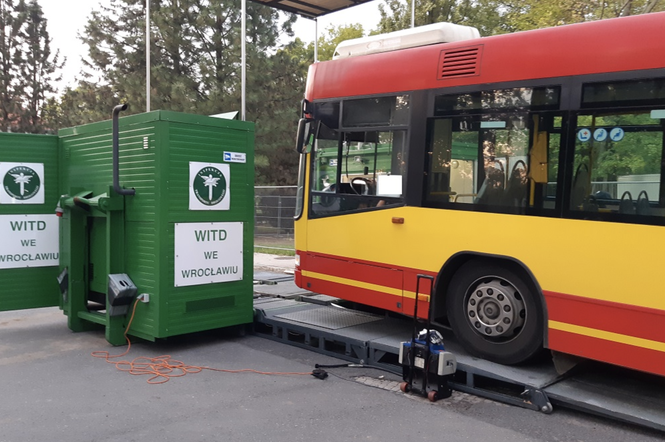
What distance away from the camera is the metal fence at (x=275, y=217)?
690 inches

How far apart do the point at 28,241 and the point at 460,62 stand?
588 cm

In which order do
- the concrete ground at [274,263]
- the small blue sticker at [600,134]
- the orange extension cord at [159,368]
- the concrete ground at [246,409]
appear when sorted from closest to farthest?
the concrete ground at [246,409] → the small blue sticker at [600,134] → the orange extension cord at [159,368] → the concrete ground at [274,263]

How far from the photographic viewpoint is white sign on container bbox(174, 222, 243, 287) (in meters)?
6.71

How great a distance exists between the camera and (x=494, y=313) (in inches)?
216

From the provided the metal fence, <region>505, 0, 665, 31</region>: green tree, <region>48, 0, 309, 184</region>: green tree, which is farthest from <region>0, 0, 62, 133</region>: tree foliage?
<region>505, 0, 665, 31</region>: green tree

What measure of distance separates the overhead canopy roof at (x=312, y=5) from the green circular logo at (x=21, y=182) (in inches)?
336

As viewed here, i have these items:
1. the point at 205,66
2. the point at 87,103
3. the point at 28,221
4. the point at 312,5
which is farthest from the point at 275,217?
the point at 87,103

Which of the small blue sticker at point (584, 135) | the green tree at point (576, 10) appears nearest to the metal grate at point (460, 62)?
the small blue sticker at point (584, 135)

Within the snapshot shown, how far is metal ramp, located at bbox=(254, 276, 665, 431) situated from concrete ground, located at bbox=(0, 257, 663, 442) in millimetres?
147

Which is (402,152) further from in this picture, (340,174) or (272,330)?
(272,330)

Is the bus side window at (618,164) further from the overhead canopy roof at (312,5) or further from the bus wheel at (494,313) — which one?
the overhead canopy roof at (312,5)

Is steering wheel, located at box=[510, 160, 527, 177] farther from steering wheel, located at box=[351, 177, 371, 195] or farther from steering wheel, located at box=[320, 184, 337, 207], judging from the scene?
steering wheel, located at box=[320, 184, 337, 207]

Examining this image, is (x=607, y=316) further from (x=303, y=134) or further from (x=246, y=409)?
(x=303, y=134)

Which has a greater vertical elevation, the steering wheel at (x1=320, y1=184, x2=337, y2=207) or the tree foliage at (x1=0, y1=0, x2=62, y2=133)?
the tree foliage at (x1=0, y1=0, x2=62, y2=133)
